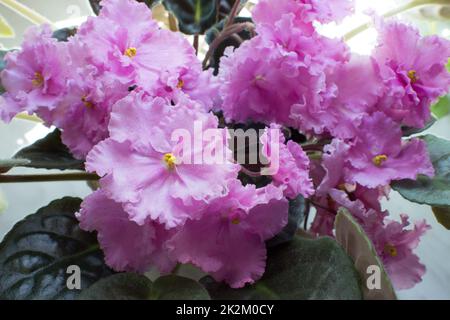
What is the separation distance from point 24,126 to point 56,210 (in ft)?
1.47

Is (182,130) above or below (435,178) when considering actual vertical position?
above

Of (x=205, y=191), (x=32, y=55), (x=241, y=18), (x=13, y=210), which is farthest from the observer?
(x=13, y=210)

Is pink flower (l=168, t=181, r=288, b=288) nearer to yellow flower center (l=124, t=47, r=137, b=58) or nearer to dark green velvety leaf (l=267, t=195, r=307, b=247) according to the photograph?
dark green velvety leaf (l=267, t=195, r=307, b=247)

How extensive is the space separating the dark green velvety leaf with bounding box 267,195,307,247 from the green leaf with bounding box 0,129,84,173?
0.72 ft

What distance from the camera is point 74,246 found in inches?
21.3

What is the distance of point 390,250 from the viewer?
60 cm

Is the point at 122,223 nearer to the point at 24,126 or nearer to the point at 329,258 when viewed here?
the point at 329,258

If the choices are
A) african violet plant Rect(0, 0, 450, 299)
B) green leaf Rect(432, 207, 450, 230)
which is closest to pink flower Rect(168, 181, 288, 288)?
african violet plant Rect(0, 0, 450, 299)

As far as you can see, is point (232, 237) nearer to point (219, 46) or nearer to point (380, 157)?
point (380, 157)

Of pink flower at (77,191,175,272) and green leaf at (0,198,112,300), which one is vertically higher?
pink flower at (77,191,175,272)

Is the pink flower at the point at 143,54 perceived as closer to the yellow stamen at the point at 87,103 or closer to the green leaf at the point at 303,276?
the yellow stamen at the point at 87,103

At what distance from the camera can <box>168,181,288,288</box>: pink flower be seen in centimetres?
47

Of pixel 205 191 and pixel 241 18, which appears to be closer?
pixel 205 191

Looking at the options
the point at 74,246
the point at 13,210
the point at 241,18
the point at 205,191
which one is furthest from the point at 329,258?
the point at 13,210
